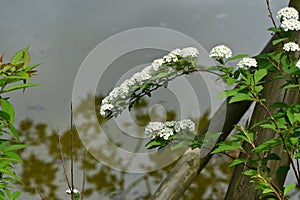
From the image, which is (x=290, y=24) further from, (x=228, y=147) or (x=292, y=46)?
(x=228, y=147)

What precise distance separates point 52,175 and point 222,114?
2337 mm

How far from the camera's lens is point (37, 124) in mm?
4359

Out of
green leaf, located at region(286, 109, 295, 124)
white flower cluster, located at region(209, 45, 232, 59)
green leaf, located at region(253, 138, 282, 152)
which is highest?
white flower cluster, located at region(209, 45, 232, 59)

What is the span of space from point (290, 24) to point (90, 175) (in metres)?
3.18

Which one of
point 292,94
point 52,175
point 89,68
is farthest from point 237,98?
point 52,175

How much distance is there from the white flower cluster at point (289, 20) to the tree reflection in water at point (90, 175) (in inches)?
108

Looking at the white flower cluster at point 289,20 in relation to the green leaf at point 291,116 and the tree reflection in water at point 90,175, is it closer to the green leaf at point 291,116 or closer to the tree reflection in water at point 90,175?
the green leaf at point 291,116

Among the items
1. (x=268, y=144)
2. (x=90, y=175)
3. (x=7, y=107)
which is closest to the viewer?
(x=7, y=107)

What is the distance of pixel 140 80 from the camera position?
1352 millimetres

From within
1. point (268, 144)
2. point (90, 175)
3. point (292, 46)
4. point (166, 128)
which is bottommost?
point (268, 144)

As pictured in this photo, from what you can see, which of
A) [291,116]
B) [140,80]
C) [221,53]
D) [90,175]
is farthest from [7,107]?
[90,175]

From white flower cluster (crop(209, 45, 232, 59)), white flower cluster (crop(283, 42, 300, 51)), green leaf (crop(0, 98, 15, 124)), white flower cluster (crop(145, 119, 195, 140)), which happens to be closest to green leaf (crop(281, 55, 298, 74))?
white flower cluster (crop(283, 42, 300, 51))

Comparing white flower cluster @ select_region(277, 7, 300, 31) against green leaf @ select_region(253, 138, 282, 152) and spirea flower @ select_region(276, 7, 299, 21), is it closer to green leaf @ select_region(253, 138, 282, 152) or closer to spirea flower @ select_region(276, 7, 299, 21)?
spirea flower @ select_region(276, 7, 299, 21)

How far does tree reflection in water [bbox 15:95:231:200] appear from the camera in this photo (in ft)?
13.3
